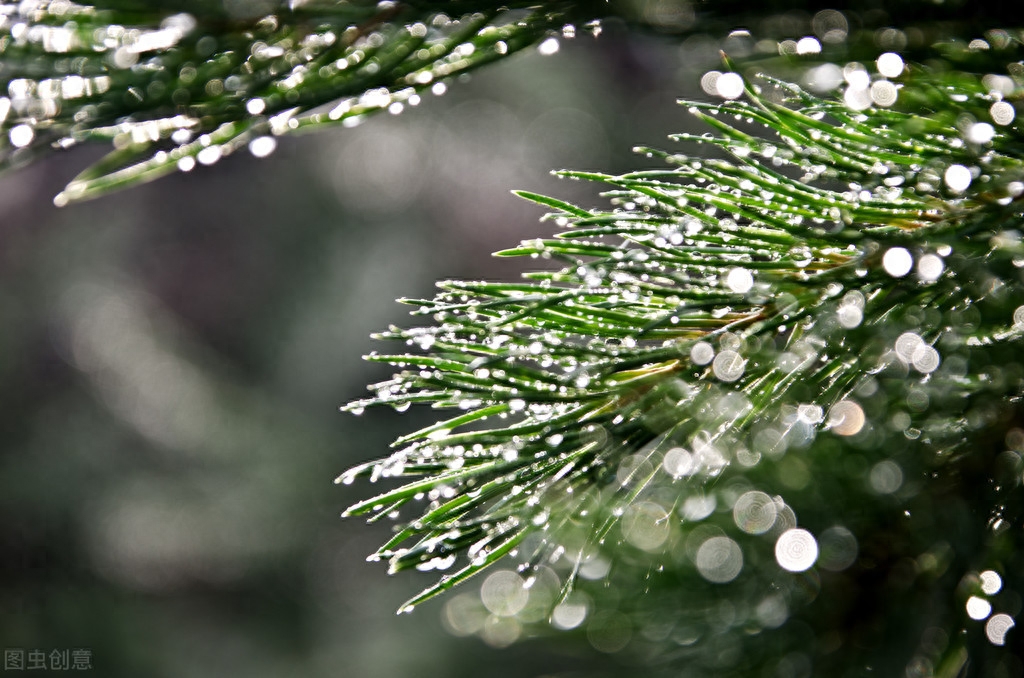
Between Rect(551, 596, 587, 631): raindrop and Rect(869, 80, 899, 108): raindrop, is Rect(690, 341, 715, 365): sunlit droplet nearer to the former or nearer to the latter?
Rect(869, 80, 899, 108): raindrop

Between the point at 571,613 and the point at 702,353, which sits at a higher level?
the point at 702,353

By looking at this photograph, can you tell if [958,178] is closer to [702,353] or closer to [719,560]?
[702,353]

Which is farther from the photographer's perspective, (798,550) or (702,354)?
(798,550)

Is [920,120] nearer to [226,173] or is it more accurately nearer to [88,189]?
[88,189]

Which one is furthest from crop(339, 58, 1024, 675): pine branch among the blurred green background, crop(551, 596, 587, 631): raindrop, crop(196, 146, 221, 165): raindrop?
the blurred green background

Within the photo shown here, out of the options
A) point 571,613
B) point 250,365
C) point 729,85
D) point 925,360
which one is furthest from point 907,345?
point 250,365

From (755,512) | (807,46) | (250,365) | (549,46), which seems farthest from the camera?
(250,365)
